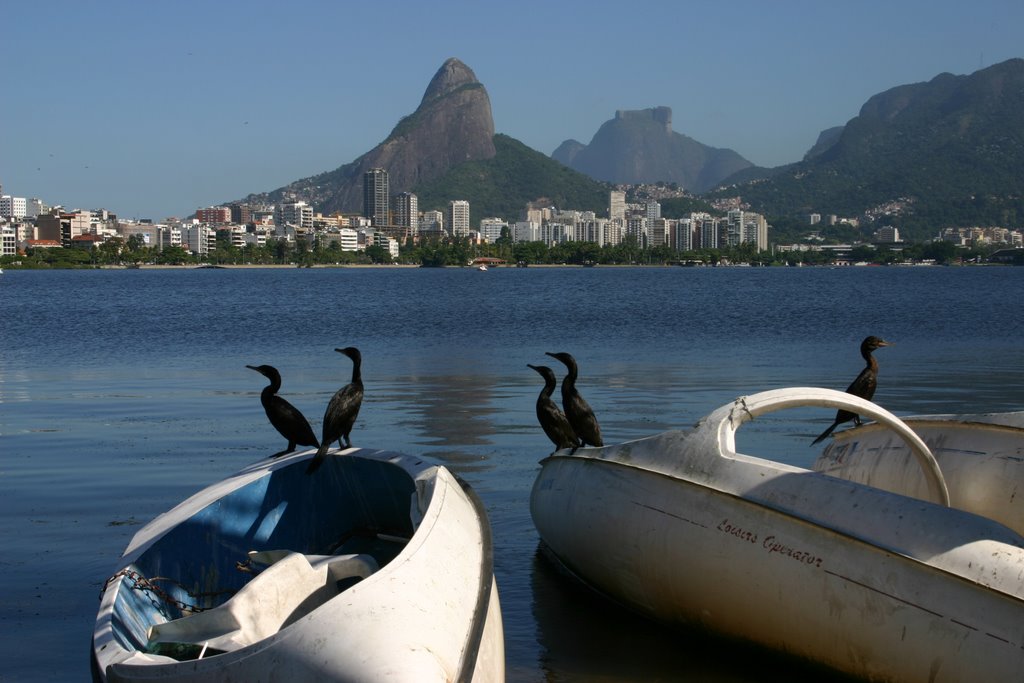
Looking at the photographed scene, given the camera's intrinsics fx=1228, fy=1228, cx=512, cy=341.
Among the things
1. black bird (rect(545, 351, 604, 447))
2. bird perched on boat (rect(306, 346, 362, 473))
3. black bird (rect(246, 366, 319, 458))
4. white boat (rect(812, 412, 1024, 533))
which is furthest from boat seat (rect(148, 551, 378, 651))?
white boat (rect(812, 412, 1024, 533))

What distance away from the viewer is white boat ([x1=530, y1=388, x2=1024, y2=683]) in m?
5.81

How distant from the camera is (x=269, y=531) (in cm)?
770

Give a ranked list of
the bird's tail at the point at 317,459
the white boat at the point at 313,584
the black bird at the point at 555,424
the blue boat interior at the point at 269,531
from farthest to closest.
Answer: the black bird at the point at 555,424
the bird's tail at the point at 317,459
the blue boat interior at the point at 269,531
the white boat at the point at 313,584

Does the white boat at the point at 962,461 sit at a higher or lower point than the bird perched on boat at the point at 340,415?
lower

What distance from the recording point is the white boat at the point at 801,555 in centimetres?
581

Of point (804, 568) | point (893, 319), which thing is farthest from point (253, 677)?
point (893, 319)

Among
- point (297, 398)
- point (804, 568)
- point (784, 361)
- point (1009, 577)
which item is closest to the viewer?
point (1009, 577)

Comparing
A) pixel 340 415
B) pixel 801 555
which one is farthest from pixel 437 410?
pixel 801 555

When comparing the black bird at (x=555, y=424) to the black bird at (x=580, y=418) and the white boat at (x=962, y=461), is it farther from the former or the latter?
the white boat at (x=962, y=461)

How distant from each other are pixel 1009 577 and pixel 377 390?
15452 mm

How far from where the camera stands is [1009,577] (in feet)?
18.7

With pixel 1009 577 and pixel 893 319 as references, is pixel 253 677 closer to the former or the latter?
pixel 1009 577

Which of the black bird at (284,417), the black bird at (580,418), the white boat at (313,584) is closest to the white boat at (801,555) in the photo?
the black bird at (580,418)

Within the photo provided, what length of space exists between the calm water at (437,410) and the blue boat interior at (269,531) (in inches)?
31.6
